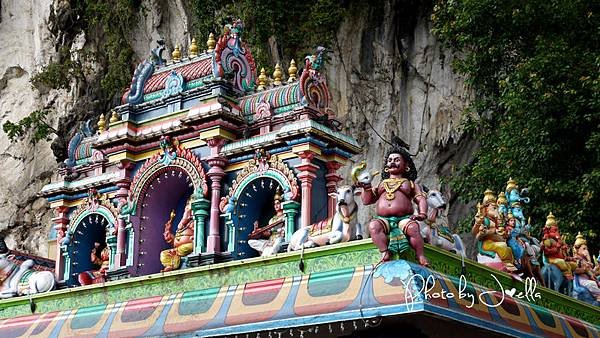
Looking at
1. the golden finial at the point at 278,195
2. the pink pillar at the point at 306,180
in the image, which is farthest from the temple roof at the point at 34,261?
the pink pillar at the point at 306,180

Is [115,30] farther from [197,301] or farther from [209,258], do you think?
[197,301]

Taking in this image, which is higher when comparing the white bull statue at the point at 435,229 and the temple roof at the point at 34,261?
the temple roof at the point at 34,261

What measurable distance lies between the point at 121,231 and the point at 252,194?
7.11 feet

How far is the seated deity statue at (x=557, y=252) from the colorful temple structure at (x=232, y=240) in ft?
1.93

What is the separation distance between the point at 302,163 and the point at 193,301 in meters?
2.50

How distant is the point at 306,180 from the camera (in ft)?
39.2

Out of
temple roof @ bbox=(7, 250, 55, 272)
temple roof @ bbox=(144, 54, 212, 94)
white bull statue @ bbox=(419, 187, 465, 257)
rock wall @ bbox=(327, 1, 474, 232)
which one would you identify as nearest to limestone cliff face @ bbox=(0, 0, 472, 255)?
rock wall @ bbox=(327, 1, 474, 232)

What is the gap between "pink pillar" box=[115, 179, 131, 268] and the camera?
1323 cm

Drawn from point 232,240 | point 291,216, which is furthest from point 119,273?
point 291,216

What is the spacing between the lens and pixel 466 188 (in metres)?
18.2

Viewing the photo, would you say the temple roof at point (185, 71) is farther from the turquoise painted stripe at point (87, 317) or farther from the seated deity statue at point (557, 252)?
the seated deity statue at point (557, 252)

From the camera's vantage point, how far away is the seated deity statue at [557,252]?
11961 millimetres

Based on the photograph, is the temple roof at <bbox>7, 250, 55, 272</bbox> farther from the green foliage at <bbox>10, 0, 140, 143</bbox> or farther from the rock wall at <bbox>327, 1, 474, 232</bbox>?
the green foliage at <bbox>10, 0, 140, 143</bbox>

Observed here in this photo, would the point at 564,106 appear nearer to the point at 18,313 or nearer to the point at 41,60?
the point at 18,313
